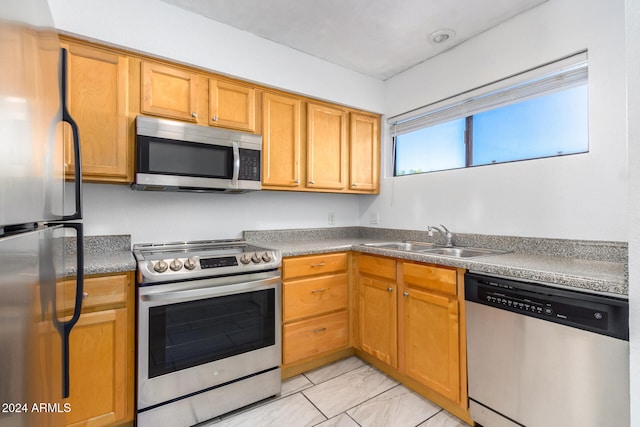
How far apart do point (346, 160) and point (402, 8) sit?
49.5 inches

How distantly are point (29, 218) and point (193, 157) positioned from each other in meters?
1.48

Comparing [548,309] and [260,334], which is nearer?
[548,309]

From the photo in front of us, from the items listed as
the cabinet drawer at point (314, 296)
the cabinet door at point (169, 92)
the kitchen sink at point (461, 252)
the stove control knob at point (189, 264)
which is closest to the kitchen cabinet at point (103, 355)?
→ the stove control knob at point (189, 264)

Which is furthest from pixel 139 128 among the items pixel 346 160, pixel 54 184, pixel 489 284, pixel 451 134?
Answer: pixel 451 134

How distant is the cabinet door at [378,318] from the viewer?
85.4 inches

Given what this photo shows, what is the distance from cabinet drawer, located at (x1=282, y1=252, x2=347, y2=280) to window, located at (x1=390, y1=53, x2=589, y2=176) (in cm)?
117

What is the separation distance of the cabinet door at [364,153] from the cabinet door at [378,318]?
3.18 feet

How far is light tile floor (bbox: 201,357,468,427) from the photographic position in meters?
1.76

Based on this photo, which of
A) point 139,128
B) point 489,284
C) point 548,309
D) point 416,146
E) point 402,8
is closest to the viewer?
point 548,309

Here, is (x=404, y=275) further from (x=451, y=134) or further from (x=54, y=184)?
(x=54, y=184)

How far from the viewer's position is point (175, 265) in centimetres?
168

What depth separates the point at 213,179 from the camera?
2070mm

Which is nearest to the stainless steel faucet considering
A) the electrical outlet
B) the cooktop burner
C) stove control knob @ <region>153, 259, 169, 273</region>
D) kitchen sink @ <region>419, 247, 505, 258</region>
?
kitchen sink @ <region>419, 247, 505, 258</region>

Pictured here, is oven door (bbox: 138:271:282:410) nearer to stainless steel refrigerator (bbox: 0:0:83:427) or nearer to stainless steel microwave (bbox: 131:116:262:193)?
stainless steel microwave (bbox: 131:116:262:193)
